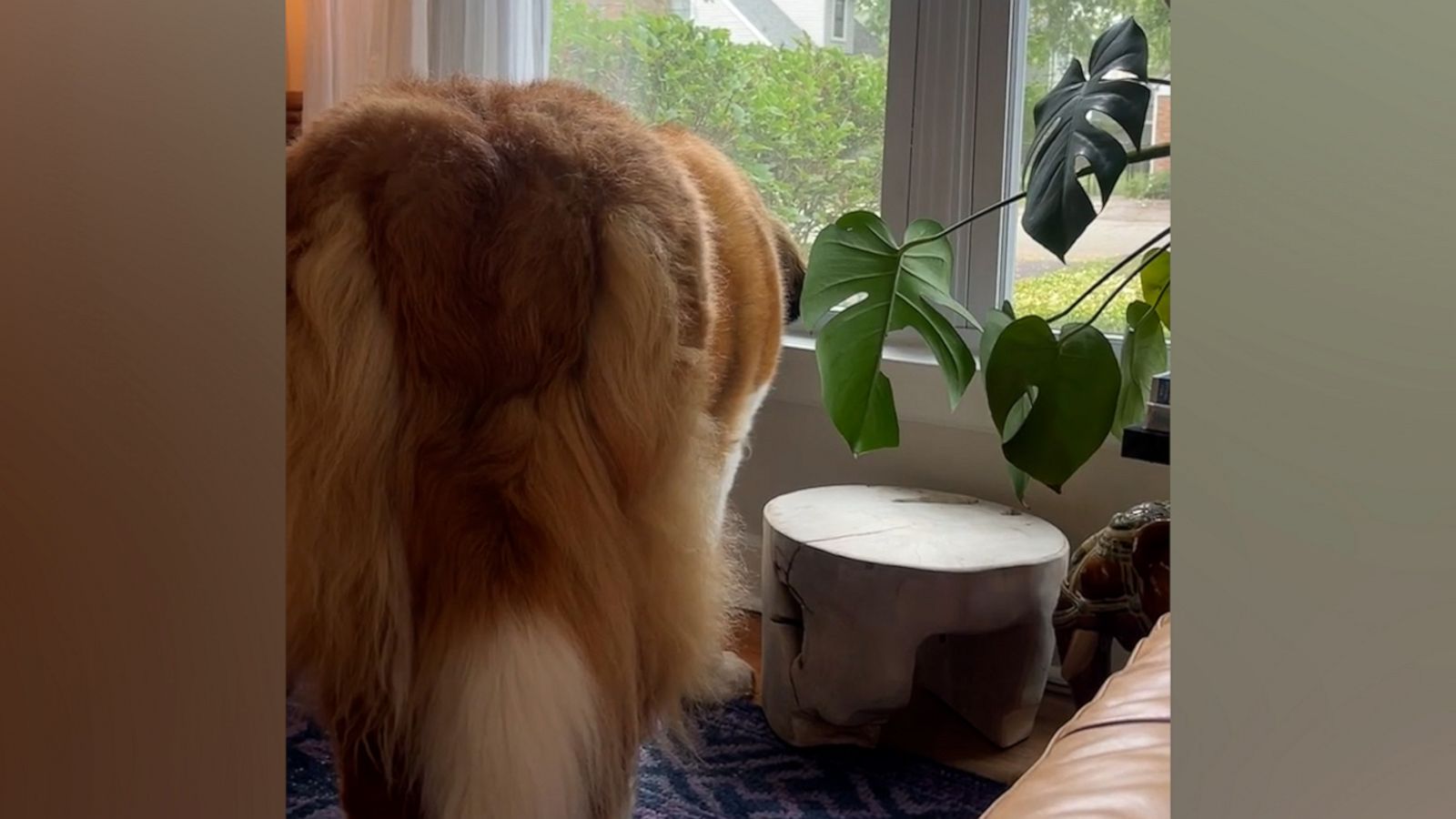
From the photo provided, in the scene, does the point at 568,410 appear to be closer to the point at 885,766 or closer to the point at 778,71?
the point at 885,766

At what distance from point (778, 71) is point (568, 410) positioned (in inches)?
57.2

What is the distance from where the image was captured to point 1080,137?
130 centimetres

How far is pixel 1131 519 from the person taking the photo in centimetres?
158

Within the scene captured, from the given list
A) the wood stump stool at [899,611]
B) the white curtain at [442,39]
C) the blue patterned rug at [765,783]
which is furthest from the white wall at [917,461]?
the white curtain at [442,39]

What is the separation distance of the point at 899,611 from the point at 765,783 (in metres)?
0.30

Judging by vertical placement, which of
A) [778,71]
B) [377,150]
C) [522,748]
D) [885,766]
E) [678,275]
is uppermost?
[778,71]

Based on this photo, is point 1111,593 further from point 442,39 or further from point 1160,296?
point 442,39

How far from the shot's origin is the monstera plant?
4.21 ft

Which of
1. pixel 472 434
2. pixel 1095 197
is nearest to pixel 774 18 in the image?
pixel 1095 197

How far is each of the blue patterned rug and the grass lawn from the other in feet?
2.54

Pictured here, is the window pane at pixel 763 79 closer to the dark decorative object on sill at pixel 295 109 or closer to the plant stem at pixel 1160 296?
the dark decorative object on sill at pixel 295 109
